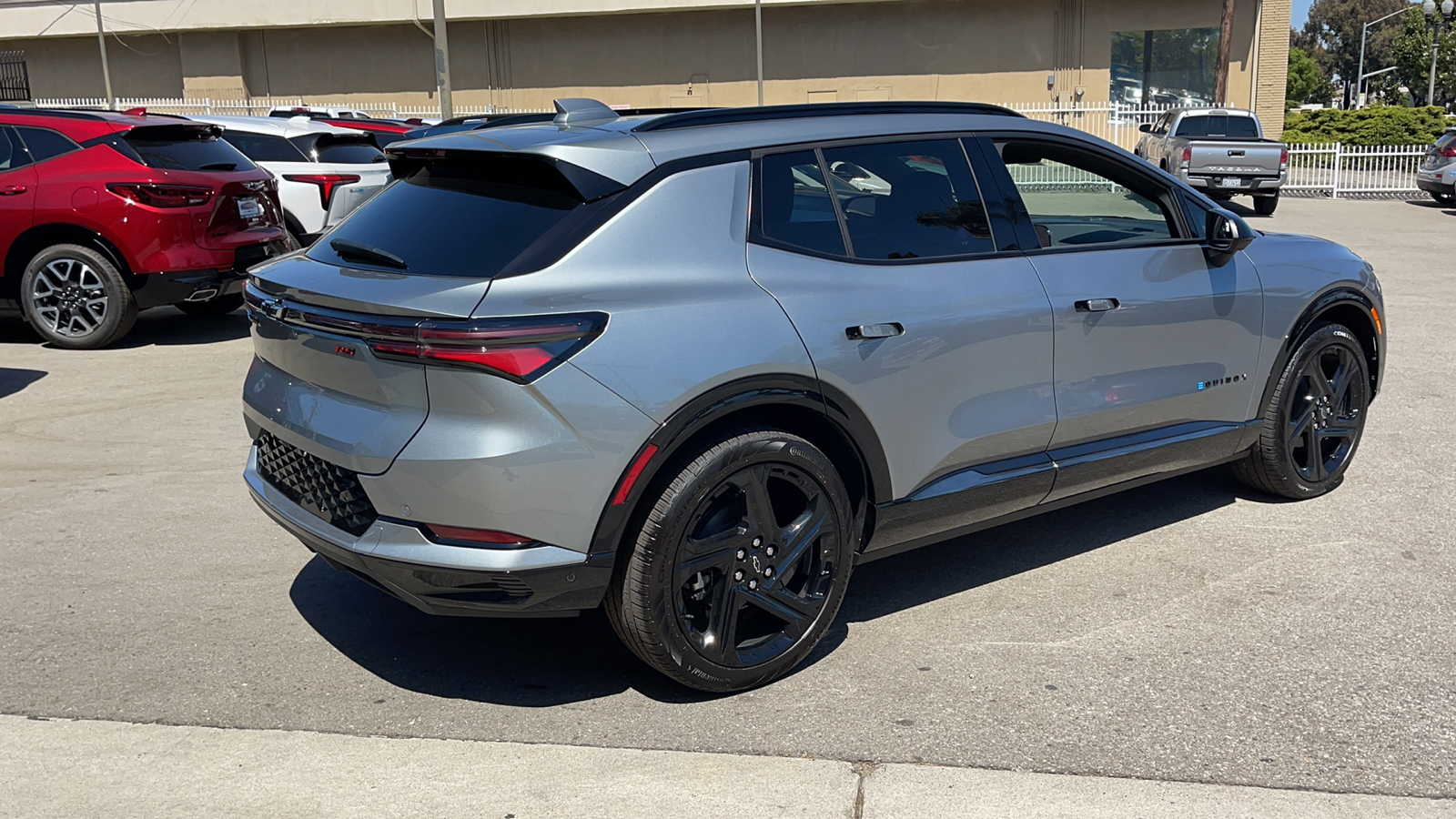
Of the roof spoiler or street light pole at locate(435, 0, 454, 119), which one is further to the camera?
street light pole at locate(435, 0, 454, 119)

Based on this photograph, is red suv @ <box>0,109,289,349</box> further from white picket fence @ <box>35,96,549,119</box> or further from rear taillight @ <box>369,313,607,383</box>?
white picket fence @ <box>35,96,549,119</box>

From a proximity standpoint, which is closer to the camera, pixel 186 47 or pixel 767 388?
pixel 767 388

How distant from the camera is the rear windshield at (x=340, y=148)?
12.8m

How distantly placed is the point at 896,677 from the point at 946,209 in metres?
1.62

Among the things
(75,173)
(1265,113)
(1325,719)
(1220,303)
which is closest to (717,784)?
(1325,719)

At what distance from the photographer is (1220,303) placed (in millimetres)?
5164

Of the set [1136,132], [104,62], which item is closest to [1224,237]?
[1136,132]

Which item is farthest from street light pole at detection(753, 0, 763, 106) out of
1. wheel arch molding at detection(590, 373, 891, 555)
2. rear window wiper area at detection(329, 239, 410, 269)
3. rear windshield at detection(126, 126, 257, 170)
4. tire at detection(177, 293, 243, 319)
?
wheel arch molding at detection(590, 373, 891, 555)

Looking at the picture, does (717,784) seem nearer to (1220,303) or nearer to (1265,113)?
(1220,303)

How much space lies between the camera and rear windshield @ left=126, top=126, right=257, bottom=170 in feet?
31.9

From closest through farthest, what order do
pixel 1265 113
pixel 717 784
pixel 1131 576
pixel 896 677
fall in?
pixel 717 784, pixel 896 677, pixel 1131 576, pixel 1265 113

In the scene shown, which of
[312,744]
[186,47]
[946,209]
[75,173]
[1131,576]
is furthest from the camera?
[186,47]

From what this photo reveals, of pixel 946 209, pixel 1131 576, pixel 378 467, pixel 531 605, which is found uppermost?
pixel 946 209

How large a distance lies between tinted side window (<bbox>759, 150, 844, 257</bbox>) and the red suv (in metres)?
6.91
